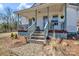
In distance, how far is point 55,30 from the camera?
3.19 m

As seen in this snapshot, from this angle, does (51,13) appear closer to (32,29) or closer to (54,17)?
(54,17)

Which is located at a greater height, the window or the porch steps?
the window

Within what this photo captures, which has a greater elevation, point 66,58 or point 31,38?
point 31,38

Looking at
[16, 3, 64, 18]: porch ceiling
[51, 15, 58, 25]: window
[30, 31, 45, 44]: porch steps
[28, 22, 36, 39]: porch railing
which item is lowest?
[30, 31, 45, 44]: porch steps

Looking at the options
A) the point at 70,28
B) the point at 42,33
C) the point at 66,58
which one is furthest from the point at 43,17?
the point at 66,58

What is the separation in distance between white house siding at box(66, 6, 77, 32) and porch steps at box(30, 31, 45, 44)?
1.41 ft

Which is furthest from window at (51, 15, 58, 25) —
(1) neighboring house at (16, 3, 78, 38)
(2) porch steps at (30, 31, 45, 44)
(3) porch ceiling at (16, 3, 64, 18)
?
(2) porch steps at (30, 31, 45, 44)

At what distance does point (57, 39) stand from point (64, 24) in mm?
248

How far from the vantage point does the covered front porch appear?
10.4 feet

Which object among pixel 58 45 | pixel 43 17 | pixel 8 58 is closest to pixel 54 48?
pixel 58 45

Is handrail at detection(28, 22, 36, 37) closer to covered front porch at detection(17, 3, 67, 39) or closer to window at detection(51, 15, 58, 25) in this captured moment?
covered front porch at detection(17, 3, 67, 39)

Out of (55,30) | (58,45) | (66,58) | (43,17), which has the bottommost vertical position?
(66,58)

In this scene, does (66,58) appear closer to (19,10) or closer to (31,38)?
(31,38)

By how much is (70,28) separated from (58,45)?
31 centimetres
